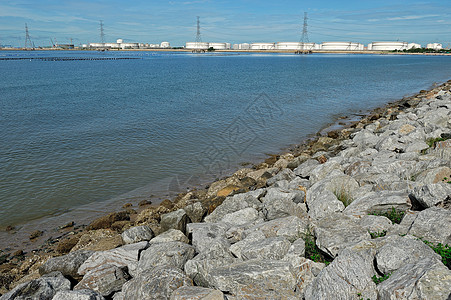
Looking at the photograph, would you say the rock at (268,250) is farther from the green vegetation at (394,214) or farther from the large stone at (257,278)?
the green vegetation at (394,214)

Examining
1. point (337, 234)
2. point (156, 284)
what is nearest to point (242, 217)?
point (337, 234)

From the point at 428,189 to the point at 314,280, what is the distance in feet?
11.0

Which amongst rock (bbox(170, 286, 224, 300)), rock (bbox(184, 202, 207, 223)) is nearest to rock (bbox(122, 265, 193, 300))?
rock (bbox(170, 286, 224, 300))

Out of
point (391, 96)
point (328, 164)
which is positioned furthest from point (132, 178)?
point (391, 96)

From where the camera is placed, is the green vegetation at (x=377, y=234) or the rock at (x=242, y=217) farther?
the rock at (x=242, y=217)

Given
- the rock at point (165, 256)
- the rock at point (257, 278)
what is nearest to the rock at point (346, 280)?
the rock at point (257, 278)

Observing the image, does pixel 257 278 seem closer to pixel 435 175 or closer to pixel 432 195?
pixel 432 195

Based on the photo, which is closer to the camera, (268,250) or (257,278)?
(257,278)

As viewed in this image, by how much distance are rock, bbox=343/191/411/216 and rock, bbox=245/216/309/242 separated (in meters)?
1.21

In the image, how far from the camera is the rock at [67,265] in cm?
751

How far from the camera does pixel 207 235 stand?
7.91 metres

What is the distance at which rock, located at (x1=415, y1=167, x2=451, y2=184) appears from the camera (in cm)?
797

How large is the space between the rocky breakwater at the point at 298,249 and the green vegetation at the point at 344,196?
0.03 meters

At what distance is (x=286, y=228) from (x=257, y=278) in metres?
1.82
